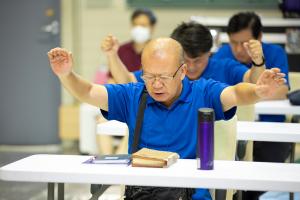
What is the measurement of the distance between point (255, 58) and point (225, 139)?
0.91m

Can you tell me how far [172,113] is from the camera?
2.61m

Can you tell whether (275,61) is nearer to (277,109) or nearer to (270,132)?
(277,109)

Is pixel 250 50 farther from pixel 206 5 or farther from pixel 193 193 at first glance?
pixel 206 5

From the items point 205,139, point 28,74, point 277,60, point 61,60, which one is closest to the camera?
point 205,139

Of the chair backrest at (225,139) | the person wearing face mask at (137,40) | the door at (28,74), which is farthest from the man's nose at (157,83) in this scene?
the door at (28,74)

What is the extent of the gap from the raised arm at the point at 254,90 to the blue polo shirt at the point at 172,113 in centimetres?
5

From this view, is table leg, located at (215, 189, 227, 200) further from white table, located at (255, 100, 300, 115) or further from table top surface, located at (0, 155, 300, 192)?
white table, located at (255, 100, 300, 115)

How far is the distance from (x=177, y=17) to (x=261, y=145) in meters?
2.81

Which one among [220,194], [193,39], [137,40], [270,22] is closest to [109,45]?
[193,39]

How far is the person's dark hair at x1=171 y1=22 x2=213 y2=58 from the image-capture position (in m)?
3.42

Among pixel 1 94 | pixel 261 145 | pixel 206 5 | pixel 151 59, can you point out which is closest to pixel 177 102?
pixel 151 59

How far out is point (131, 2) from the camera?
6629mm

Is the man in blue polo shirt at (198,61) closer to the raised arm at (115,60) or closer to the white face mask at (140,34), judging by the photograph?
the raised arm at (115,60)

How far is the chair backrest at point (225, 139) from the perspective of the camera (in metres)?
2.70
